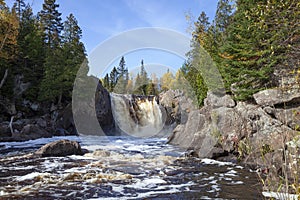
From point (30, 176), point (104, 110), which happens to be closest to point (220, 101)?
point (30, 176)

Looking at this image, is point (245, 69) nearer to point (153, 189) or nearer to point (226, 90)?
point (226, 90)

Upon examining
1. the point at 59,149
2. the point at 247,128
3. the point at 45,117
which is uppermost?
the point at 45,117

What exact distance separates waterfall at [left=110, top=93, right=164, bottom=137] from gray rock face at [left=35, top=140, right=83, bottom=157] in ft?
54.0

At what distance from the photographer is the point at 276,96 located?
9.70 metres

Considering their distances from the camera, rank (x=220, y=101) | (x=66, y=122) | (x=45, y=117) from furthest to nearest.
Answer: (x=66, y=122) → (x=45, y=117) → (x=220, y=101)

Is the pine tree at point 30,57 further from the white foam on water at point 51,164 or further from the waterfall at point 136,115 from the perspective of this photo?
the white foam on water at point 51,164

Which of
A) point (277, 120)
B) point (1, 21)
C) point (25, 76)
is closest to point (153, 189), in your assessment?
point (277, 120)

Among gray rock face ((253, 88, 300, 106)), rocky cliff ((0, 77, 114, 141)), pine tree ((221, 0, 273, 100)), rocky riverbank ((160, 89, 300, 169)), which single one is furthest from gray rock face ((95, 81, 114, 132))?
gray rock face ((253, 88, 300, 106))

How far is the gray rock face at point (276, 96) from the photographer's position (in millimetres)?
9219

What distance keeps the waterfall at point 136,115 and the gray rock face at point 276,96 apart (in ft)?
60.3

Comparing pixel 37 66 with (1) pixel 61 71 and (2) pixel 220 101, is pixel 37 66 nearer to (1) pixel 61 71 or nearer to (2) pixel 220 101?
(1) pixel 61 71

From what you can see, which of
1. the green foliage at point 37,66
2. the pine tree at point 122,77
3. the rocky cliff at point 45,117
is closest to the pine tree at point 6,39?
the green foliage at point 37,66

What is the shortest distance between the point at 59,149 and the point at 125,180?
17.2ft

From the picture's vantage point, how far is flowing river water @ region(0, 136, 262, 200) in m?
5.20
